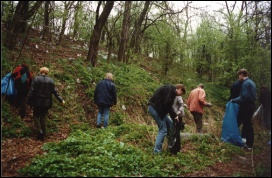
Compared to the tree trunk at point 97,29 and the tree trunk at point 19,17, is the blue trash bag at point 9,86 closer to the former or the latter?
the tree trunk at point 19,17

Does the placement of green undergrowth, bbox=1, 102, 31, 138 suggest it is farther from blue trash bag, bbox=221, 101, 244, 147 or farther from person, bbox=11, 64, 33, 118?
blue trash bag, bbox=221, 101, 244, 147

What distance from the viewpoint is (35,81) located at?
279 inches

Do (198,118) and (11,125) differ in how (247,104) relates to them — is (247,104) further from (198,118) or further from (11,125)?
(11,125)

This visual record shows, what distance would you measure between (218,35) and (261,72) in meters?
10.3

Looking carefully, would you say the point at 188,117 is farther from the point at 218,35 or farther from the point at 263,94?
the point at 218,35

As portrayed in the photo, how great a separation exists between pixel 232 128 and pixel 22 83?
5.72 metres

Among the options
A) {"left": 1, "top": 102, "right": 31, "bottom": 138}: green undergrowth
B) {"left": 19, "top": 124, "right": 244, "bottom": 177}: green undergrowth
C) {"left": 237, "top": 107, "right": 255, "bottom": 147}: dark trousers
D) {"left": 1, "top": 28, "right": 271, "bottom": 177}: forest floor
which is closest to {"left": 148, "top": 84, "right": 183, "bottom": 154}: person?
{"left": 19, "top": 124, "right": 244, "bottom": 177}: green undergrowth

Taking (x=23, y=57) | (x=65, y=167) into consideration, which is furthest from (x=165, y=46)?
(x=65, y=167)

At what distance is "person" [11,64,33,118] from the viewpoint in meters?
7.46

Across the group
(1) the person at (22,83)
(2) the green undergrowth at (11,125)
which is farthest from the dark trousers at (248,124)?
(1) the person at (22,83)

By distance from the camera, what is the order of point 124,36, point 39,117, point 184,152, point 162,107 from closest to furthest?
point 162,107, point 184,152, point 39,117, point 124,36

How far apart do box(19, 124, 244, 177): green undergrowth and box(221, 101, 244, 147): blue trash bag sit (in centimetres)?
39

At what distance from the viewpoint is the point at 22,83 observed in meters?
7.52

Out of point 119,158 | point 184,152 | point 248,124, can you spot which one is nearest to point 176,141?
point 184,152
